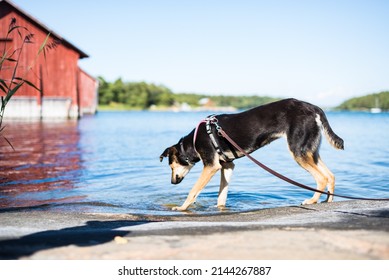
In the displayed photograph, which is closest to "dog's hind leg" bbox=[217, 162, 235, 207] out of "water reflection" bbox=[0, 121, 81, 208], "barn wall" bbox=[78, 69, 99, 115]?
"water reflection" bbox=[0, 121, 81, 208]

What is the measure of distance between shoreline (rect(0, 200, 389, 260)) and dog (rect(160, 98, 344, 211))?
6.88ft

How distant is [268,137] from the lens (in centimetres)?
696

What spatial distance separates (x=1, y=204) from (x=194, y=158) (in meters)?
3.59

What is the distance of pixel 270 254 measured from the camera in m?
3.11

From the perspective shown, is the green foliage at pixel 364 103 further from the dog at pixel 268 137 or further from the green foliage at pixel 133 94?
the dog at pixel 268 137

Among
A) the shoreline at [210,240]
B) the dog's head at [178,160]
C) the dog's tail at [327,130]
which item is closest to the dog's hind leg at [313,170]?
the dog's tail at [327,130]

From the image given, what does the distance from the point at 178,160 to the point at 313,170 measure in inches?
99.7

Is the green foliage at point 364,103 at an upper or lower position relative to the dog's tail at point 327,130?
upper

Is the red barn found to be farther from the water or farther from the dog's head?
the dog's head

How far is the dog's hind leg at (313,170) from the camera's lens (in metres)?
6.62

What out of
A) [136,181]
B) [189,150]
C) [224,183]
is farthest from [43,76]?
[224,183]

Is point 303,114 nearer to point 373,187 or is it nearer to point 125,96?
point 373,187

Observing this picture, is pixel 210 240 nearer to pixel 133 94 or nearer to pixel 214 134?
pixel 214 134
